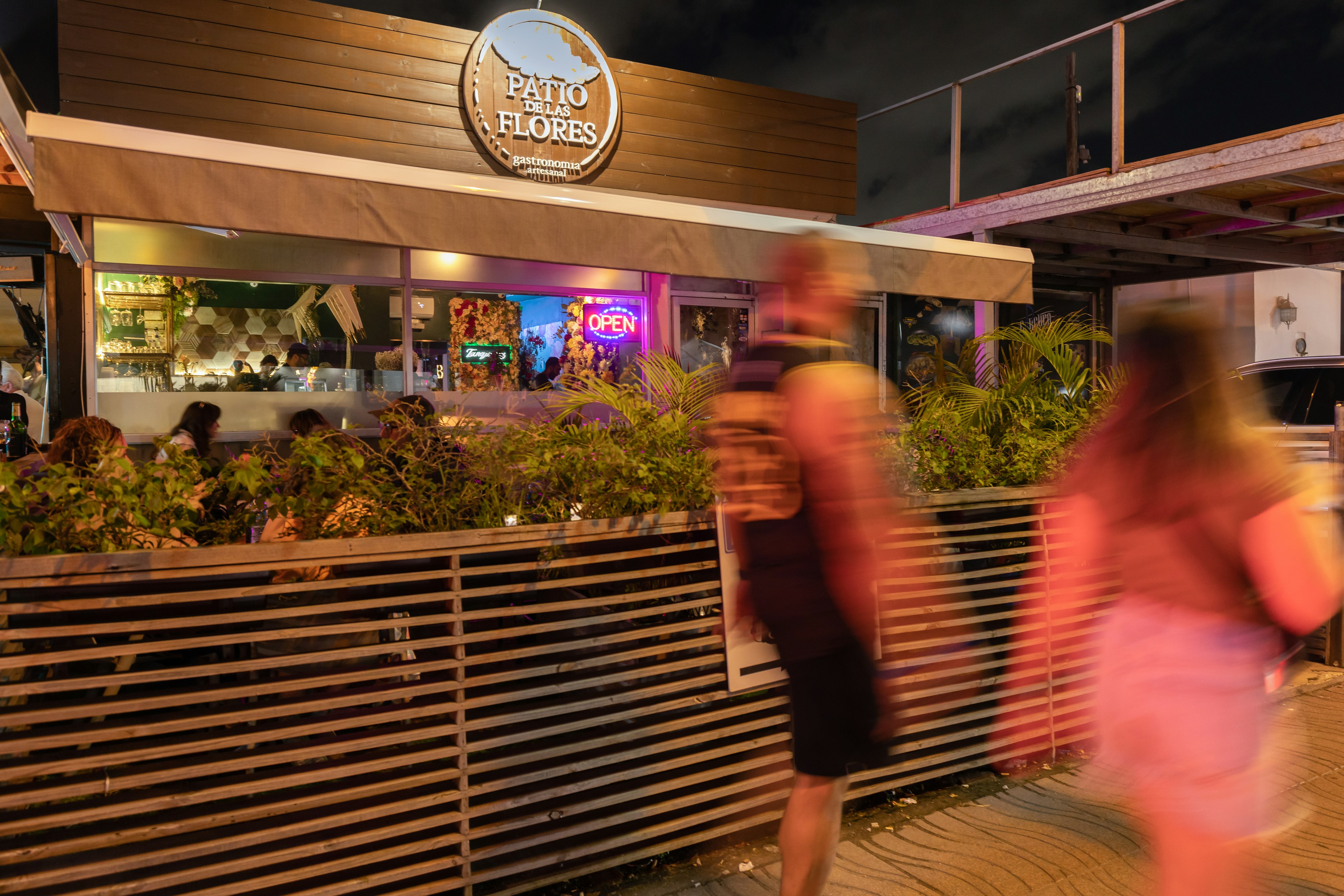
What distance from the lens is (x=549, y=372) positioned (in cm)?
894

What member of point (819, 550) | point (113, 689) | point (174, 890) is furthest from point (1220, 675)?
point (113, 689)

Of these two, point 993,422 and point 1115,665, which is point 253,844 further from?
point 993,422

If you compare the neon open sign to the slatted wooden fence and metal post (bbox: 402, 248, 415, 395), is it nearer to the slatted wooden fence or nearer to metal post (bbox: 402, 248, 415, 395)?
metal post (bbox: 402, 248, 415, 395)

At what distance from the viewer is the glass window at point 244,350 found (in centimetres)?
680

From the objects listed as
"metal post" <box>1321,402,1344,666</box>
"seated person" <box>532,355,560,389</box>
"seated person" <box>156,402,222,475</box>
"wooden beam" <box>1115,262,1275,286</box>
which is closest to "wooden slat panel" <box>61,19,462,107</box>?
"seated person" <box>532,355,560,389</box>

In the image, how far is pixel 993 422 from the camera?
4.26 metres

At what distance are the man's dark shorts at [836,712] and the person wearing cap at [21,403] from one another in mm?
7996

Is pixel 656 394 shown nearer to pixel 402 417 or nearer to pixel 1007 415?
pixel 402 417

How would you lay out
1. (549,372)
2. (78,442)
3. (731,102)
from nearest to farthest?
(78,442)
(549,372)
(731,102)

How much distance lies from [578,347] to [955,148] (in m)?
4.90

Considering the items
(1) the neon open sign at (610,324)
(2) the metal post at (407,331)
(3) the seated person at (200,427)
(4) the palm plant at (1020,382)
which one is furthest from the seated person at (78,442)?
(1) the neon open sign at (610,324)

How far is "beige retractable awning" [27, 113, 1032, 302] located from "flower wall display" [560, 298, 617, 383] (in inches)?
132

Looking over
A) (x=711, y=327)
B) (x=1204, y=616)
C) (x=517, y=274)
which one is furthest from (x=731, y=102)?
(x=1204, y=616)

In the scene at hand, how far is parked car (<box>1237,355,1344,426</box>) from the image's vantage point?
753 centimetres
